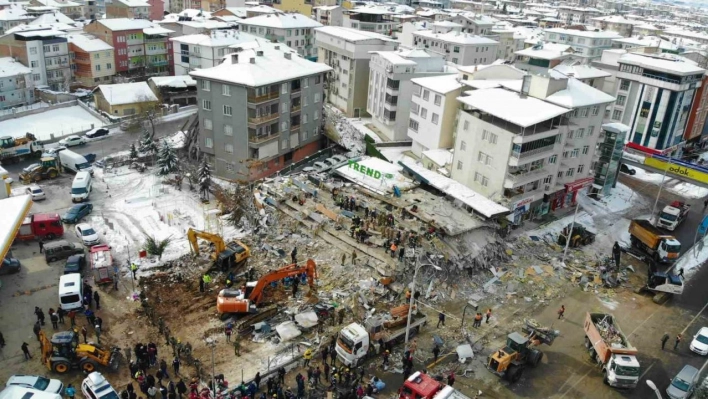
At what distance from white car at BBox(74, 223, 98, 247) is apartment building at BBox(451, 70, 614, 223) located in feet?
108

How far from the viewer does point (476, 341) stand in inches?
1344

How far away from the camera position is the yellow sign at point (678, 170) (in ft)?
192

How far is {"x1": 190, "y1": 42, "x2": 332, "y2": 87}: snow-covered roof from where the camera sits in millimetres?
53406

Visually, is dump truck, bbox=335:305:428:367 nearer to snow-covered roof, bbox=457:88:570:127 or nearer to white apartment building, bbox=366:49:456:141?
snow-covered roof, bbox=457:88:570:127

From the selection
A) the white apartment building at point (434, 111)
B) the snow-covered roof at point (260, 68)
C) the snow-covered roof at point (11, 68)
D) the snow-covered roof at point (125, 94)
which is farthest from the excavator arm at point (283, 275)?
the snow-covered roof at point (11, 68)

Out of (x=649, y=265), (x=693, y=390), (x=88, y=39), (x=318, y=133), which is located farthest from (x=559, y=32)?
→ (x=693, y=390)

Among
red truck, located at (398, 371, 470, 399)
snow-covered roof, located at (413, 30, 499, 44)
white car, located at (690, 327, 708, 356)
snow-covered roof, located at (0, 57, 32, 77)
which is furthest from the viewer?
snow-covered roof, located at (413, 30, 499, 44)

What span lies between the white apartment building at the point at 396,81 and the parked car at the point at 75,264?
39735 millimetres

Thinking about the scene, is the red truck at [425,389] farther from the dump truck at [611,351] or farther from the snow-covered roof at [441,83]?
the snow-covered roof at [441,83]

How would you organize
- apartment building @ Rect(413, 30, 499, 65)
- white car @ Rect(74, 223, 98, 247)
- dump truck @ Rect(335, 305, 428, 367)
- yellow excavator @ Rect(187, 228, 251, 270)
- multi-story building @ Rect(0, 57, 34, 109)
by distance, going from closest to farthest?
dump truck @ Rect(335, 305, 428, 367)
yellow excavator @ Rect(187, 228, 251, 270)
white car @ Rect(74, 223, 98, 247)
multi-story building @ Rect(0, 57, 34, 109)
apartment building @ Rect(413, 30, 499, 65)

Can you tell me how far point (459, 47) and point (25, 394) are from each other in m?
78.8

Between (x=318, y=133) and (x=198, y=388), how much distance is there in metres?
41.6

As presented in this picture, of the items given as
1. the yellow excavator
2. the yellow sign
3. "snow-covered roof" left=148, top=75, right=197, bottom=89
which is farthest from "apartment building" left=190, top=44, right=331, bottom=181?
the yellow sign

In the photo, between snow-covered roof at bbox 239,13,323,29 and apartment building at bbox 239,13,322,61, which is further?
apartment building at bbox 239,13,322,61
